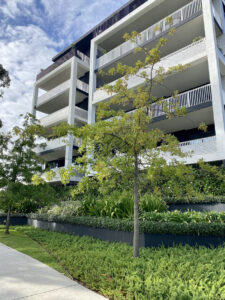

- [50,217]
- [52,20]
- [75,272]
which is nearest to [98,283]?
[75,272]

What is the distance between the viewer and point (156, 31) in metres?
15.7

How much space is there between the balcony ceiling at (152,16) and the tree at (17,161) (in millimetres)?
13056

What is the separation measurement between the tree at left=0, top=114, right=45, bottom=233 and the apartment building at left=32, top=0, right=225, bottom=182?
13.0 feet

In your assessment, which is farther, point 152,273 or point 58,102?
point 58,102

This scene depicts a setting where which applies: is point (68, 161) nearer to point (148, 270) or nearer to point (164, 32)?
point (164, 32)

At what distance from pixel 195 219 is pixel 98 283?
4013 millimetres

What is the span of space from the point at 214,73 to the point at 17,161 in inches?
466

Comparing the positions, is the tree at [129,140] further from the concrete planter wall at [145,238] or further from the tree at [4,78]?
the tree at [4,78]

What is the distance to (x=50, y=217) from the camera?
1119 centimetres

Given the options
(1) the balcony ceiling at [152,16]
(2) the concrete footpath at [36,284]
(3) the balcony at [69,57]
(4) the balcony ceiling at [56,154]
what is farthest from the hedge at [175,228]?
(3) the balcony at [69,57]

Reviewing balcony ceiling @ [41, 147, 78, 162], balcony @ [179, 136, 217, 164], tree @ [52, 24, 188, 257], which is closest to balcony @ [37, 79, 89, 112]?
balcony ceiling @ [41, 147, 78, 162]

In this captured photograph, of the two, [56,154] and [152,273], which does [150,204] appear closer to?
[152,273]

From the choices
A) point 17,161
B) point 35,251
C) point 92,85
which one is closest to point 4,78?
point 17,161

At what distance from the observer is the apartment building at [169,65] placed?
42.5 feet
